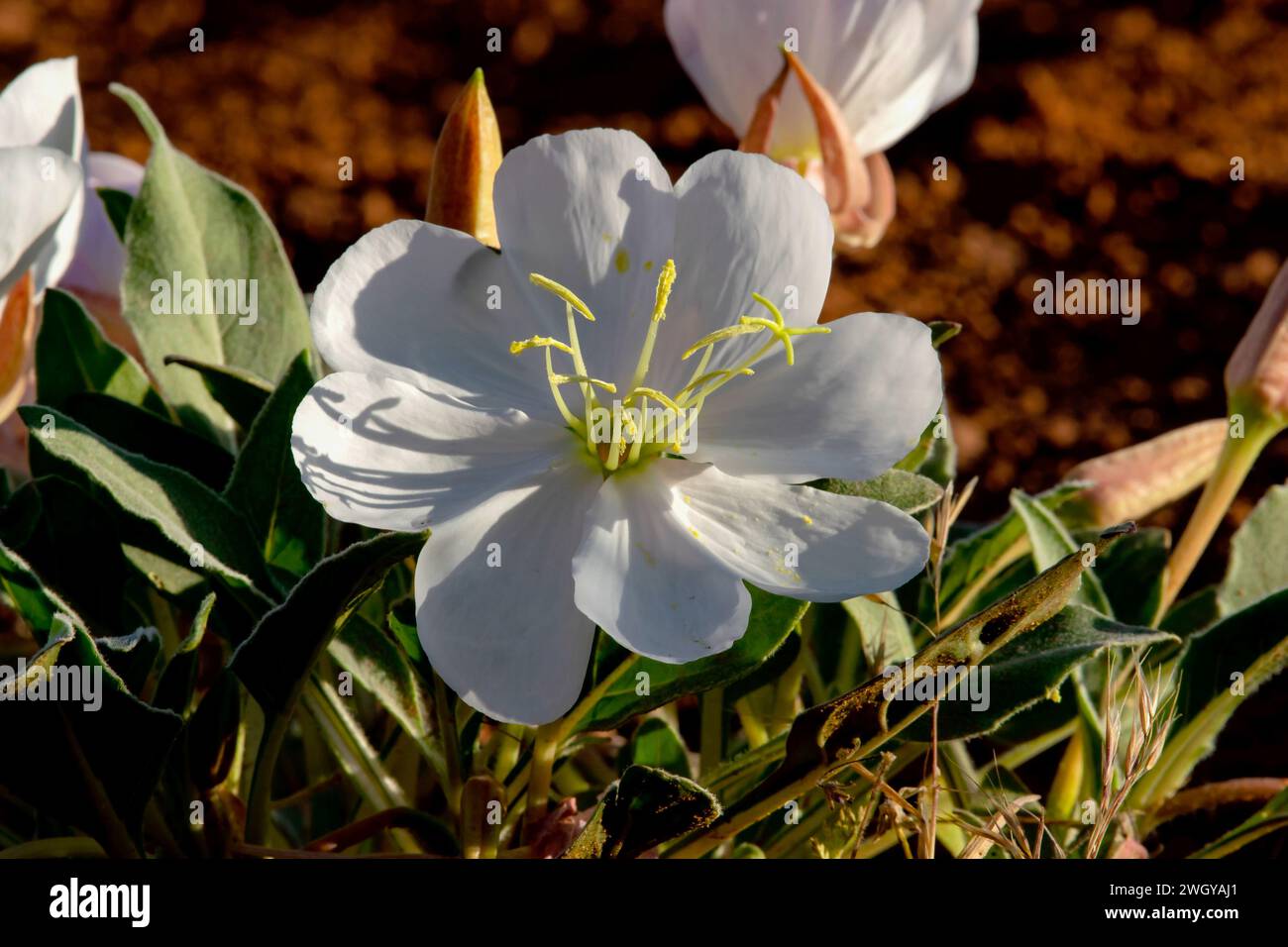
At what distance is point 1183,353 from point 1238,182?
400 mm

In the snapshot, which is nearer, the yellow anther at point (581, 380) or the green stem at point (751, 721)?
the yellow anther at point (581, 380)

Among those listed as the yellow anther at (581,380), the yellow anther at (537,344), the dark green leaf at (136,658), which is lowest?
the dark green leaf at (136,658)

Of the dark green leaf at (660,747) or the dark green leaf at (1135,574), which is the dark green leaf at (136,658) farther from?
the dark green leaf at (1135,574)

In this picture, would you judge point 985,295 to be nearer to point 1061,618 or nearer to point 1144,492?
point 1144,492

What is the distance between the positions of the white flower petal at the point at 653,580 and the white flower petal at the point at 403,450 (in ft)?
0.19

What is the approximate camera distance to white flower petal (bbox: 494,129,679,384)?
0.82 meters

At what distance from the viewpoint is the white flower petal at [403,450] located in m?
0.74

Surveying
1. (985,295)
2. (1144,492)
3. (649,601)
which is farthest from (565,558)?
(985,295)

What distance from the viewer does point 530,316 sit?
2.80 feet

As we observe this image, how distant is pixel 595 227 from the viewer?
83cm

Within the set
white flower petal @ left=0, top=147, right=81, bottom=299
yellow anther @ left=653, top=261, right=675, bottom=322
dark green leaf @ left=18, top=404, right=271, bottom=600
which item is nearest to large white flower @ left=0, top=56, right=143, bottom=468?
white flower petal @ left=0, top=147, right=81, bottom=299

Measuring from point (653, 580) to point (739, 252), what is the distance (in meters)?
0.20

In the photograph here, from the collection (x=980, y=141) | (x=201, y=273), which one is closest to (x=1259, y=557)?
(x=201, y=273)

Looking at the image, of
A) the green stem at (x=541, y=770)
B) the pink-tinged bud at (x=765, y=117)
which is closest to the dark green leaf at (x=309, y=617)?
the green stem at (x=541, y=770)
